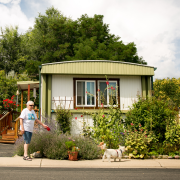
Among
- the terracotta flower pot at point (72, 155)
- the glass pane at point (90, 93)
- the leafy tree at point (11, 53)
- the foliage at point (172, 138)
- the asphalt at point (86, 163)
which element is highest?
the leafy tree at point (11, 53)

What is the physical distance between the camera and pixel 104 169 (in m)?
6.61

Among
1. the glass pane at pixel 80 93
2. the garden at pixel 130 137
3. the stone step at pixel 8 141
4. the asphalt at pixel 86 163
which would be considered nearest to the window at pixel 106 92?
the glass pane at pixel 80 93

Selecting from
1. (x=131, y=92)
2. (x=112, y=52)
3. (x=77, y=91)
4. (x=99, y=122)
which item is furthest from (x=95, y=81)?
(x=112, y=52)

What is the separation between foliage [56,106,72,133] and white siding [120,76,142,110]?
276cm

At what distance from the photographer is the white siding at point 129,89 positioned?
11.7 meters

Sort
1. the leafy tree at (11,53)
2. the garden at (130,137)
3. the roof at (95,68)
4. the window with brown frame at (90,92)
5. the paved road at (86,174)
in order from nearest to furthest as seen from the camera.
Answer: the paved road at (86,174) → the garden at (130,137) → the roof at (95,68) → the window with brown frame at (90,92) → the leafy tree at (11,53)

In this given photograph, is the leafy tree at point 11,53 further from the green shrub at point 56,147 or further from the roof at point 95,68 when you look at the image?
the green shrub at point 56,147

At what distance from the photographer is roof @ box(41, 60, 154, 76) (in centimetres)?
1111

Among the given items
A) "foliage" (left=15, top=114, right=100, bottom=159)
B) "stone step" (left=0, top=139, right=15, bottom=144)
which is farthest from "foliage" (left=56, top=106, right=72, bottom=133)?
"stone step" (left=0, top=139, right=15, bottom=144)

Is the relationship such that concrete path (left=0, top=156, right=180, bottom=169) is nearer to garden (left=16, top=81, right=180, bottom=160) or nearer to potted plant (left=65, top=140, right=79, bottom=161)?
potted plant (left=65, top=140, right=79, bottom=161)

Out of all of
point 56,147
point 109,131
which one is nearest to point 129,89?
point 109,131

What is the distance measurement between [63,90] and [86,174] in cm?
602

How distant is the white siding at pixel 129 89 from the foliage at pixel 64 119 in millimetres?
2765

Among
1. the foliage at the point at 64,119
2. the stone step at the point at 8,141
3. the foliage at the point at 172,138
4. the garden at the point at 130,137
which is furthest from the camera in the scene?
the stone step at the point at 8,141
